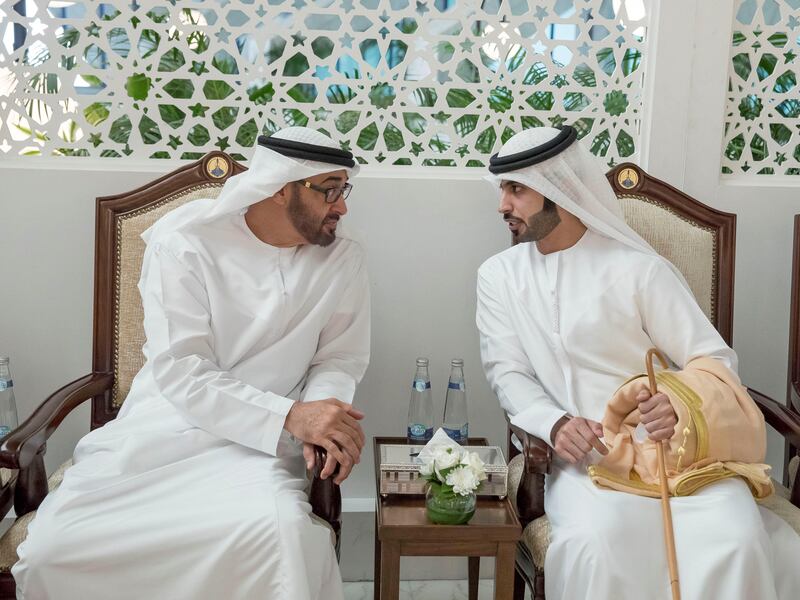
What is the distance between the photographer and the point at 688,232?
112 inches

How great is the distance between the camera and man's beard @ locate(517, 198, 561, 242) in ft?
8.53

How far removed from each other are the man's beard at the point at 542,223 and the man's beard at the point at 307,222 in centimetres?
56

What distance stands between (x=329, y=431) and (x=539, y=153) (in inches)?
38.5

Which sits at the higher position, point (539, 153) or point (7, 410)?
point (539, 153)

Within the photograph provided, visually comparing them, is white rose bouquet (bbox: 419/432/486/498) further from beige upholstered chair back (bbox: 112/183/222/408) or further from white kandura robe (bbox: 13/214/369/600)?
beige upholstered chair back (bbox: 112/183/222/408)

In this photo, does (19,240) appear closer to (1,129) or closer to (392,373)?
(1,129)

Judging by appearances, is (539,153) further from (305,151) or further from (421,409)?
(421,409)

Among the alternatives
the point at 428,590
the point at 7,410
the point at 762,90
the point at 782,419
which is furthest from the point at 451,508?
the point at 762,90

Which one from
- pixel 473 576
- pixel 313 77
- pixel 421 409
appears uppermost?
pixel 313 77

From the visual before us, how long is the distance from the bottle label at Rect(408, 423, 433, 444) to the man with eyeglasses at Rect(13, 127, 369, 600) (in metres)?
0.27

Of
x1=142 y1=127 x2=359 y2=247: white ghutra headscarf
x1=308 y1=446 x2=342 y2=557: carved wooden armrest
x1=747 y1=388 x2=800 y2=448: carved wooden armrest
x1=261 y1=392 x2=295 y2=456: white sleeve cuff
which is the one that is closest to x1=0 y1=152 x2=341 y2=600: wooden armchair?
x1=142 y1=127 x2=359 y2=247: white ghutra headscarf

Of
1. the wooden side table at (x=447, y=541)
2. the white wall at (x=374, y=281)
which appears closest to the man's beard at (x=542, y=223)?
the white wall at (x=374, y=281)

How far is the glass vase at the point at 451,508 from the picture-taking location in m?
2.12

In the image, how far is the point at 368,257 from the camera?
3.06 m
